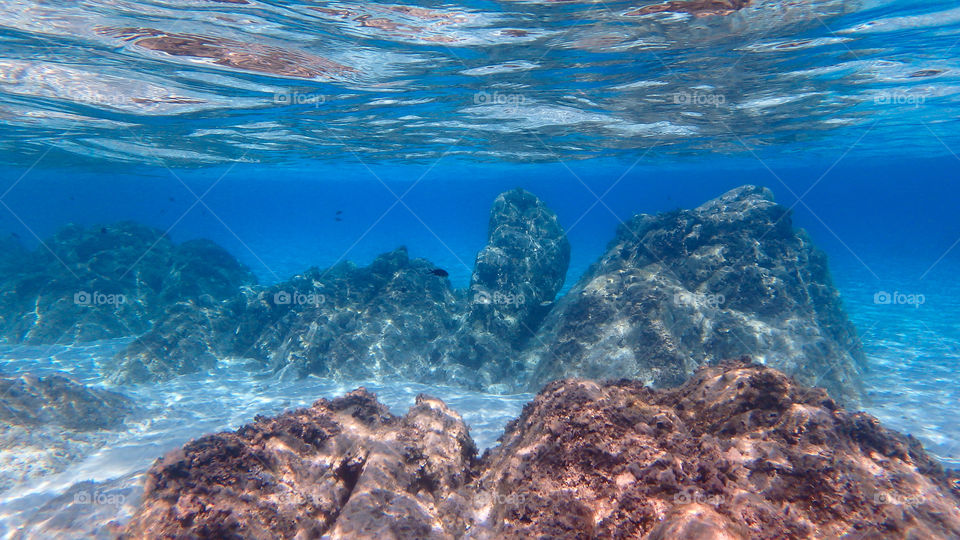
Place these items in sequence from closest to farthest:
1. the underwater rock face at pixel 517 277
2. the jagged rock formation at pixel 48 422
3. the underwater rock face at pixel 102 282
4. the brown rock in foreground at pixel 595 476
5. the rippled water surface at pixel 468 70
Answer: the brown rock in foreground at pixel 595 476, the jagged rock formation at pixel 48 422, the rippled water surface at pixel 468 70, the underwater rock face at pixel 517 277, the underwater rock face at pixel 102 282

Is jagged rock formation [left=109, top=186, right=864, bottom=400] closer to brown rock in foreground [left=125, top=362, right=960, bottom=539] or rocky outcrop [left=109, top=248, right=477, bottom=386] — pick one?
rocky outcrop [left=109, top=248, right=477, bottom=386]

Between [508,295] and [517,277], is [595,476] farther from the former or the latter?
[517,277]

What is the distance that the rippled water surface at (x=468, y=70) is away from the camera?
10211 millimetres

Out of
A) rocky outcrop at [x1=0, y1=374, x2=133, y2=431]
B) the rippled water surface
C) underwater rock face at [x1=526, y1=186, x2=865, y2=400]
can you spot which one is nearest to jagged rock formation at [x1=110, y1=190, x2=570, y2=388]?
underwater rock face at [x1=526, y1=186, x2=865, y2=400]

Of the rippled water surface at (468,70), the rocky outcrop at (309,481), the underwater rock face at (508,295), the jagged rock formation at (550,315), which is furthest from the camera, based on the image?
the underwater rock face at (508,295)

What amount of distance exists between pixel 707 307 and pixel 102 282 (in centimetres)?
2502

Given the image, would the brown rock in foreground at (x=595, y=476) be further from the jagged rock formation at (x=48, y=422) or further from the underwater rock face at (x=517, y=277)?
the underwater rock face at (x=517, y=277)

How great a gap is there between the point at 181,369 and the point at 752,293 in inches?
708

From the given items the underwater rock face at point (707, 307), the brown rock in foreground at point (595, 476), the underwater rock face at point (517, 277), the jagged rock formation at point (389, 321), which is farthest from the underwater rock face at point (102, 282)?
the brown rock in foreground at point (595, 476)

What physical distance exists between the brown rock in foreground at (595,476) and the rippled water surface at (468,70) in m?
8.91

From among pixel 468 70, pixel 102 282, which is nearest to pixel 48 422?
pixel 102 282

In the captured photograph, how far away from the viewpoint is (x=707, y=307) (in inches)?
476

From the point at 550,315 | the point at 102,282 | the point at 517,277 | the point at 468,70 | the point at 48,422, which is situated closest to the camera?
the point at 48,422

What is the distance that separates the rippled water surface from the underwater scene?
13 cm
